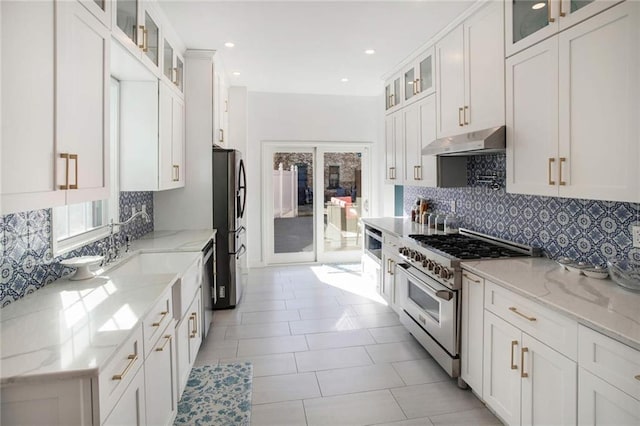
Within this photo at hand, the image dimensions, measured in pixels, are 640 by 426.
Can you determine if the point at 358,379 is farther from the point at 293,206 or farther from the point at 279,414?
the point at 293,206

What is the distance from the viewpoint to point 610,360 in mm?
1385

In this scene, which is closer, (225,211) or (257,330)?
(257,330)

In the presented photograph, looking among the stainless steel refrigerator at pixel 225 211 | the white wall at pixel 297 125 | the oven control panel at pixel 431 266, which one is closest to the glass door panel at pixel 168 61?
the stainless steel refrigerator at pixel 225 211

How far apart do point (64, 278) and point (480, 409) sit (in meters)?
2.61

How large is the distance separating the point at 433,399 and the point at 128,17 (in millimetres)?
3142

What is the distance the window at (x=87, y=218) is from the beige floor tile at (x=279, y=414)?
1506 mm

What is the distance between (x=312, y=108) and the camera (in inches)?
235

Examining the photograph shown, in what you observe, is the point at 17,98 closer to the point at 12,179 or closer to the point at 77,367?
the point at 12,179

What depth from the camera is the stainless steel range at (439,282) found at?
247 centimetres

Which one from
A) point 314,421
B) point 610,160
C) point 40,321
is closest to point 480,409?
point 314,421

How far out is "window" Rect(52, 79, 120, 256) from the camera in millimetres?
2111

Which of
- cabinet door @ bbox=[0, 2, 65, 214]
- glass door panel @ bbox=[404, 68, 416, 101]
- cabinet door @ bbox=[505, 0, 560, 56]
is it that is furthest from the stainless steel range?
cabinet door @ bbox=[0, 2, 65, 214]

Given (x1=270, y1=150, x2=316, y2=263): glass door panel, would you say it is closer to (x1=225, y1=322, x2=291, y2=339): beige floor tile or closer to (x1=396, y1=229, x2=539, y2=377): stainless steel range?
(x1=225, y1=322, x2=291, y2=339): beige floor tile

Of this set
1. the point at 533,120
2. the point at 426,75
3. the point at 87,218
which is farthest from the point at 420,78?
the point at 87,218
